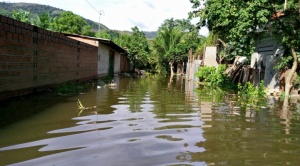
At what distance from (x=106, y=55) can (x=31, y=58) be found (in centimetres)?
1667

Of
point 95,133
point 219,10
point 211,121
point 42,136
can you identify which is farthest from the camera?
point 219,10

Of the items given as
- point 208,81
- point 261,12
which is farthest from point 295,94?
point 208,81

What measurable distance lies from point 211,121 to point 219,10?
6.62 m

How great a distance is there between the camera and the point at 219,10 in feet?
38.9

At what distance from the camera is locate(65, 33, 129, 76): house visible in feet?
68.0

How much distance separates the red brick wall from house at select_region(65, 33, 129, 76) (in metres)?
6.27

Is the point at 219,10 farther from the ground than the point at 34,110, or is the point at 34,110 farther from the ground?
the point at 219,10

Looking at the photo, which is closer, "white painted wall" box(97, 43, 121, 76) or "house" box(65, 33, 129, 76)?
"house" box(65, 33, 129, 76)

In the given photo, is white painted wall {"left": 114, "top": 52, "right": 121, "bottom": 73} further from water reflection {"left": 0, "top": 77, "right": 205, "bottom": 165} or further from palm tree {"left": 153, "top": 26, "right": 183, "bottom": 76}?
water reflection {"left": 0, "top": 77, "right": 205, "bottom": 165}

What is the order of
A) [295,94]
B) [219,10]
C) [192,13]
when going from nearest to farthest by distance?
[219,10], [295,94], [192,13]

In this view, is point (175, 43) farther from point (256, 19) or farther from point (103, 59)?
point (256, 19)

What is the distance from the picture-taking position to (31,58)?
9195mm

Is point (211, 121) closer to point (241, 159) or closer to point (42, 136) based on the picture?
point (241, 159)

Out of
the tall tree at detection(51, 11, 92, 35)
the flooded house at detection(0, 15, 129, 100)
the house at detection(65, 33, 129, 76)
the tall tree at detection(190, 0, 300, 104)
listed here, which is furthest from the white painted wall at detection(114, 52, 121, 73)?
the tall tree at detection(51, 11, 92, 35)
